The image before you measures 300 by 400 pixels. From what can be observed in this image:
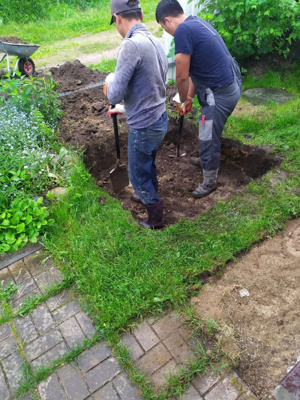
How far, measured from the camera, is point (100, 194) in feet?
12.0

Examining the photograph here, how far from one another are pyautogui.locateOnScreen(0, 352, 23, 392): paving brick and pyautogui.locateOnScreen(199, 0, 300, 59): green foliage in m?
5.07

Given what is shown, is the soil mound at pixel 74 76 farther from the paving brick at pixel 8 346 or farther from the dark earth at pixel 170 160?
the paving brick at pixel 8 346

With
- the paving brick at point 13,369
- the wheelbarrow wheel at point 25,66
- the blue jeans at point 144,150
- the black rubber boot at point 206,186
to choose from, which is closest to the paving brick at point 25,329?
the paving brick at point 13,369

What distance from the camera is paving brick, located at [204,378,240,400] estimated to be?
2.08 meters

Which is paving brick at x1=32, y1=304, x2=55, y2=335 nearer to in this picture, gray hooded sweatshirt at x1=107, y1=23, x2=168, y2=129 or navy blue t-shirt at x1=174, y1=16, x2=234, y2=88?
gray hooded sweatshirt at x1=107, y1=23, x2=168, y2=129

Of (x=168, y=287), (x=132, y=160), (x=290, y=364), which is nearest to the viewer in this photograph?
(x=290, y=364)

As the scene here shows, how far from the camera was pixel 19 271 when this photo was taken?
9.86ft

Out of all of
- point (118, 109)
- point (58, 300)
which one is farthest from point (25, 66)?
point (58, 300)

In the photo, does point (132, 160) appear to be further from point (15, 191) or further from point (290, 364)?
point (290, 364)

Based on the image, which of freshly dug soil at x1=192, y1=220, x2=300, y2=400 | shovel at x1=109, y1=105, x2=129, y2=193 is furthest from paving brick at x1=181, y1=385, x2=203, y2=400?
shovel at x1=109, y1=105, x2=129, y2=193

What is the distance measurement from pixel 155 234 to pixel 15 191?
1.60 metres

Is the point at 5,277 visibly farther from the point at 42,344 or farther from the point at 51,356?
Result: the point at 51,356

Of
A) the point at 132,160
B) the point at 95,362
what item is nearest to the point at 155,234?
the point at 132,160

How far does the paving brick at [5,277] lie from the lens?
292 centimetres
